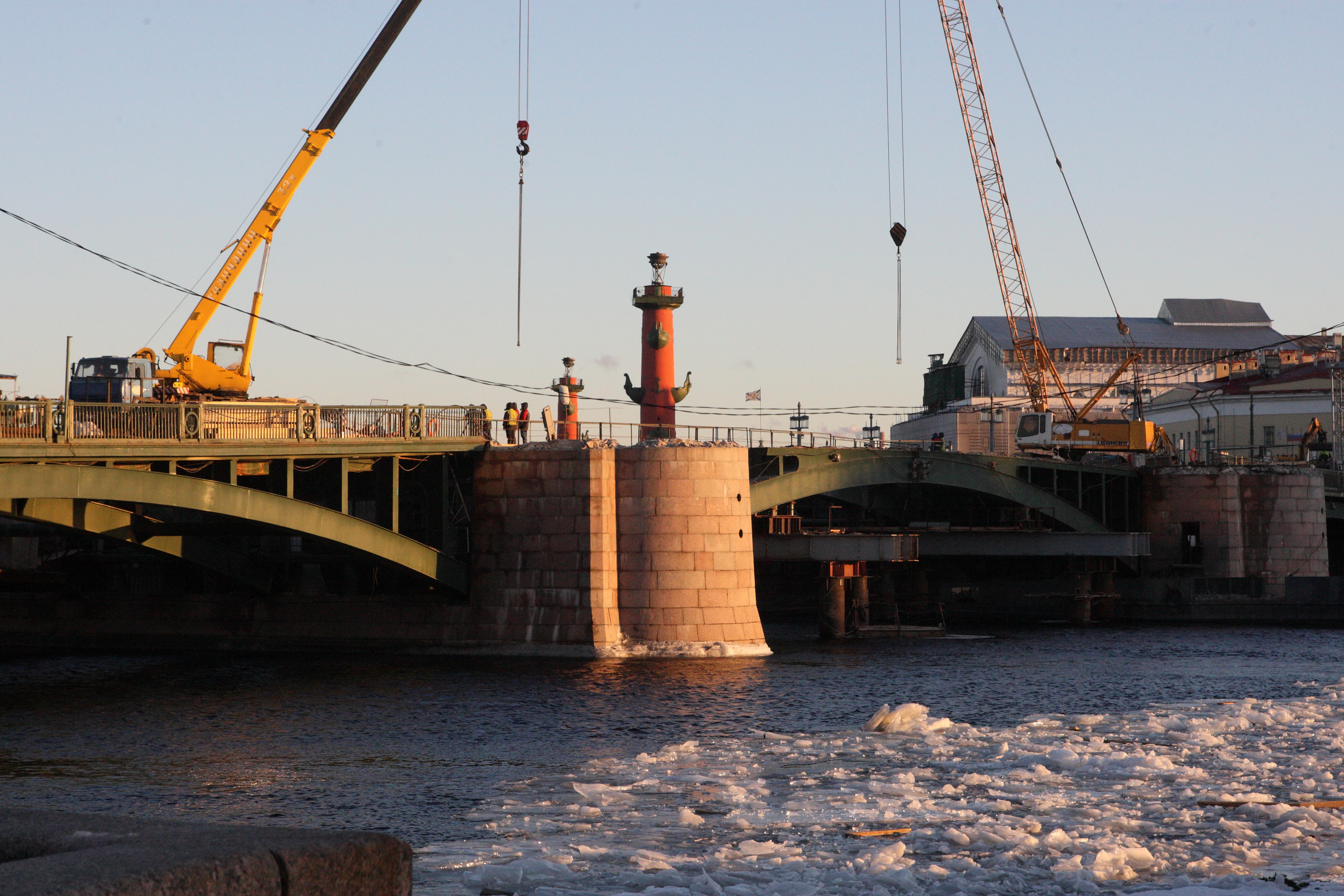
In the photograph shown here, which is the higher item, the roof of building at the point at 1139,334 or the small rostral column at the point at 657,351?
the roof of building at the point at 1139,334

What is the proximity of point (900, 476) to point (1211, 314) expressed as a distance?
3296 inches

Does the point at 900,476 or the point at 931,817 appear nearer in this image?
the point at 931,817

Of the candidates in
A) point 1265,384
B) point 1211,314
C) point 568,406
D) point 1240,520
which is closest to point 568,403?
point 568,406

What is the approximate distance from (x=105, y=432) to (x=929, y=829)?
25023mm

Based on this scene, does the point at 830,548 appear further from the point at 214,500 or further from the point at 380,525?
the point at 214,500

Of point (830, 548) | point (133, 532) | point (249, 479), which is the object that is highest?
point (249, 479)

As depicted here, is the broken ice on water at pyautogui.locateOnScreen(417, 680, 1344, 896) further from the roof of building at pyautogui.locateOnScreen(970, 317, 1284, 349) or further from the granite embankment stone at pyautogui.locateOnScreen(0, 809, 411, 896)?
the roof of building at pyautogui.locateOnScreen(970, 317, 1284, 349)

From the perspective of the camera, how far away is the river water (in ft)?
78.4

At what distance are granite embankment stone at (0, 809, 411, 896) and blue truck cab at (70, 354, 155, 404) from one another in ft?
126


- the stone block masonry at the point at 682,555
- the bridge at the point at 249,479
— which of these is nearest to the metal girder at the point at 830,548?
the stone block masonry at the point at 682,555

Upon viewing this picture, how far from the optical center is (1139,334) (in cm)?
12612

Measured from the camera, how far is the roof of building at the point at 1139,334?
401 ft

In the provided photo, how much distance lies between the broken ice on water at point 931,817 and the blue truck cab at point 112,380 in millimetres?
23201

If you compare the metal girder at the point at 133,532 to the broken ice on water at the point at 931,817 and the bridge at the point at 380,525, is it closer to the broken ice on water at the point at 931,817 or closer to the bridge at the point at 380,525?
the bridge at the point at 380,525
